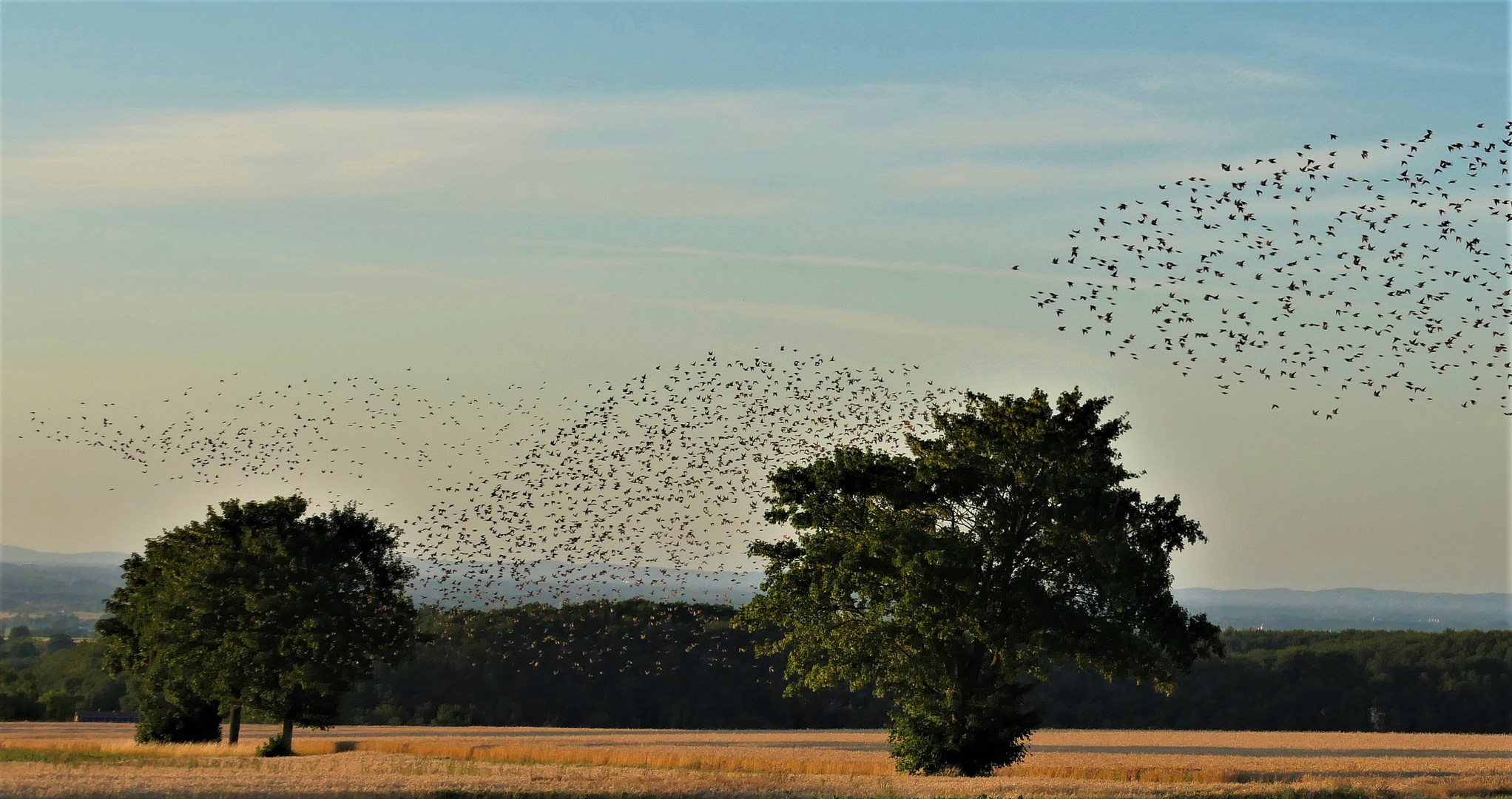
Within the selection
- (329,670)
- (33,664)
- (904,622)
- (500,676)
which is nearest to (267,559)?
(329,670)

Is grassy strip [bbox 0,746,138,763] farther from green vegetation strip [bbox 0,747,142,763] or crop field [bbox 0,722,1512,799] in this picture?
crop field [bbox 0,722,1512,799]

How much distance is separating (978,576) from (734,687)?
77.7 m

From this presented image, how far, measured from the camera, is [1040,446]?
4559 cm

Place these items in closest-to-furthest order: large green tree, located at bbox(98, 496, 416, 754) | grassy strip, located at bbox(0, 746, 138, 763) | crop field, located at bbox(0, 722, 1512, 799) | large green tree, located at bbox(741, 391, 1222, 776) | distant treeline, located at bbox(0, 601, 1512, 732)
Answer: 1. crop field, located at bbox(0, 722, 1512, 799)
2. large green tree, located at bbox(741, 391, 1222, 776)
3. grassy strip, located at bbox(0, 746, 138, 763)
4. large green tree, located at bbox(98, 496, 416, 754)
5. distant treeline, located at bbox(0, 601, 1512, 732)

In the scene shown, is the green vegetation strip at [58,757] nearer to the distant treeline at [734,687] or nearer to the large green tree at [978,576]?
the large green tree at [978,576]

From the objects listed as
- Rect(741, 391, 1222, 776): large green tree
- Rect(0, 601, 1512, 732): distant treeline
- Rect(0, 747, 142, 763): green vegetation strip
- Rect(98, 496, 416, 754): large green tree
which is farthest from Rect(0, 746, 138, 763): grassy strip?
Rect(0, 601, 1512, 732): distant treeline

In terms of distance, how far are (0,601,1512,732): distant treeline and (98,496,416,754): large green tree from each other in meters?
46.1

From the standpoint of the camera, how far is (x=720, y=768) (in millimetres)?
50062

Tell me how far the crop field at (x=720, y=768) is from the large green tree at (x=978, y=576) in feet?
9.97

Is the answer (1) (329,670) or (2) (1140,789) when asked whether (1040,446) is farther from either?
(1) (329,670)

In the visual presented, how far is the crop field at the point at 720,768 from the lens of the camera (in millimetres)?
37500

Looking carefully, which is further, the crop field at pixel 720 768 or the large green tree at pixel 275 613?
the large green tree at pixel 275 613

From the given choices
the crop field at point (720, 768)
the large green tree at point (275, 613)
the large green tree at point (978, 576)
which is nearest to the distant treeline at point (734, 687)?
the crop field at point (720, 768)

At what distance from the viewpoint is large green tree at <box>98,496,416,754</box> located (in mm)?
61000
